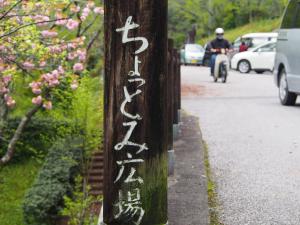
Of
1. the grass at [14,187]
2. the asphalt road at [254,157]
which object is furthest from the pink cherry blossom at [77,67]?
the asphalt road at [254,157]

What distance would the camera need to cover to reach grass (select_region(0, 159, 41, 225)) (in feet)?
30.9

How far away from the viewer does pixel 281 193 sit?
18.3ft

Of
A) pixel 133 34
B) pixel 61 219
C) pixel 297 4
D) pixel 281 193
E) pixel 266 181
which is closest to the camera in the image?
pixel 133 34

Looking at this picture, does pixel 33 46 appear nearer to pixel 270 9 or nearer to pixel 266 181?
pixel 266 181

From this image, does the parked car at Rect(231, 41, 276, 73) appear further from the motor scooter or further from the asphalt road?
the asphalt road

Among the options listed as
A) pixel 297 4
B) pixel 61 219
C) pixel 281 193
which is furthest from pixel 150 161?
pixel 297 4

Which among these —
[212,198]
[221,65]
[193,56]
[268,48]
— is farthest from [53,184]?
[193,56]

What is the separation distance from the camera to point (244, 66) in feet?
97.7

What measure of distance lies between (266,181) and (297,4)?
6715 millimetres

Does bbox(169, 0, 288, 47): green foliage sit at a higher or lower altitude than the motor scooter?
lower

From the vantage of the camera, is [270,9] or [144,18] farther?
[270,9]

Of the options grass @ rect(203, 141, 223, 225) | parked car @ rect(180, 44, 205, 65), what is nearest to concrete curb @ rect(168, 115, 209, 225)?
grass @ rect(203, 141, 223, 225)

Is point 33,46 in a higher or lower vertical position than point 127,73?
lower

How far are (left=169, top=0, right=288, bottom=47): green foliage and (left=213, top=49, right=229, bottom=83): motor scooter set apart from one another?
105 feet
